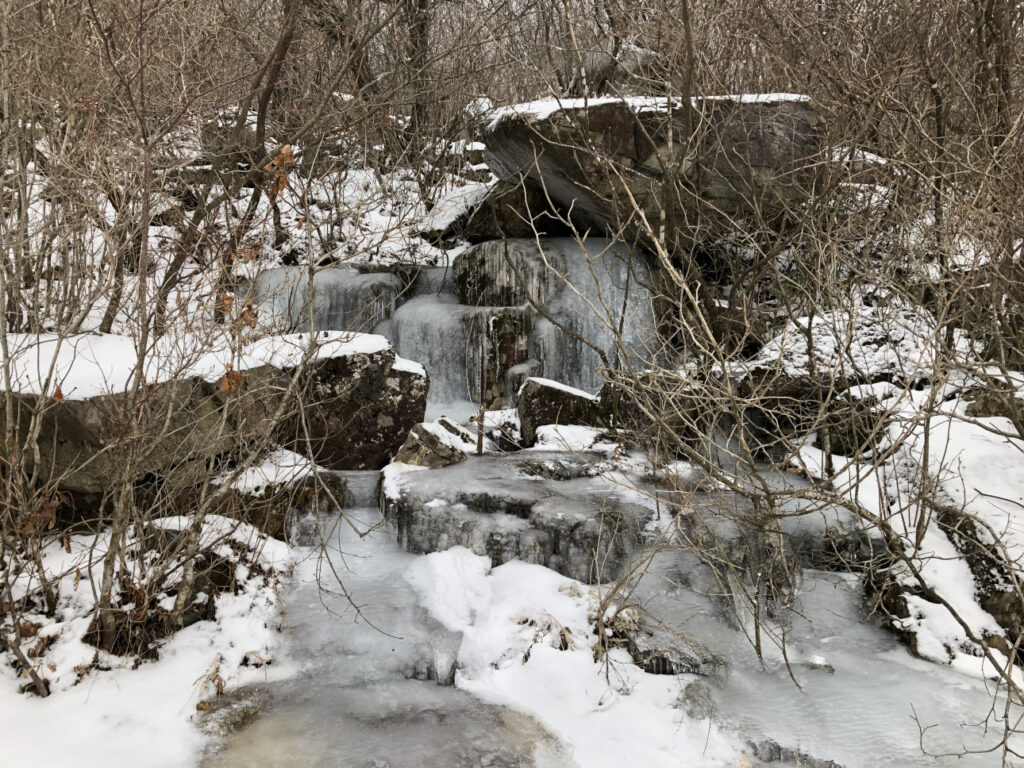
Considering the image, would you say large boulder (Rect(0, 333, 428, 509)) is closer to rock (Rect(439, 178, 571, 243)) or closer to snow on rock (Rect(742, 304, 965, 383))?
→ snow on rock (Rect(742, 304, 965, 383))

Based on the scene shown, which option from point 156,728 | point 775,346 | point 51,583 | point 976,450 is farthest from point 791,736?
point 775,346

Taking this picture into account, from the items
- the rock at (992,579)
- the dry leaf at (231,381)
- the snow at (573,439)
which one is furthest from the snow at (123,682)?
the rock at (992,579)

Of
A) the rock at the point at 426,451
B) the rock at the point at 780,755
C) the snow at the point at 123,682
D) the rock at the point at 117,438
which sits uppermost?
the rock at the point at 117,438

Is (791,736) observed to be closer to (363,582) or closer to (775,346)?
(363,582)

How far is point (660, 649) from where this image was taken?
15.8 ft

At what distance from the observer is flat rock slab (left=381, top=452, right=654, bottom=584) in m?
5.67

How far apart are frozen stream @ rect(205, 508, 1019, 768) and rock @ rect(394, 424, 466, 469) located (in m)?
1.38

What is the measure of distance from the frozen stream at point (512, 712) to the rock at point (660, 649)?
4.1 inches

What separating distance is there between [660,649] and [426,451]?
9.42 feet

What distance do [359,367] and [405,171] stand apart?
23.5 ft

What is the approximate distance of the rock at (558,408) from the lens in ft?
25.8

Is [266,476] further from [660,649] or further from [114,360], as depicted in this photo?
[660,649]

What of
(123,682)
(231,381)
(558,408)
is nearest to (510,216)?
(558,408)

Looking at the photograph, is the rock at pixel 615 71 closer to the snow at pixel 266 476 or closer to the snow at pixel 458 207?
the snow at pixel 458 207
